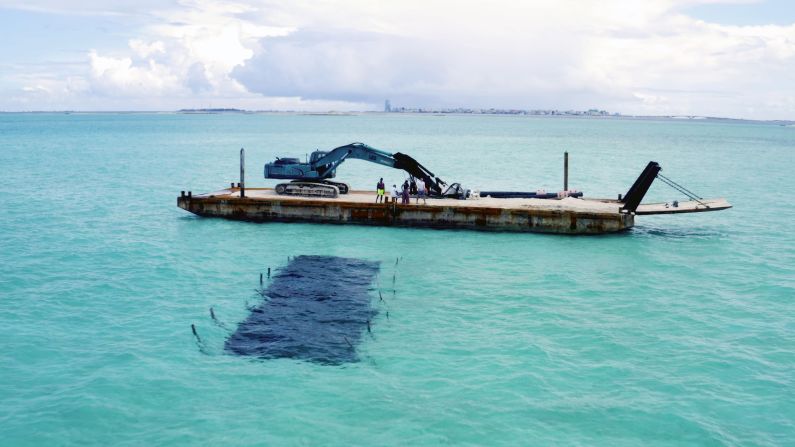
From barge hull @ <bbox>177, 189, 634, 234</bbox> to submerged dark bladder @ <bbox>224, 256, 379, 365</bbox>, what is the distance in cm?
781

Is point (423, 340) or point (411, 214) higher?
point (411, 214)

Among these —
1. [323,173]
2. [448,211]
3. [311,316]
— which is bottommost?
[311,316]

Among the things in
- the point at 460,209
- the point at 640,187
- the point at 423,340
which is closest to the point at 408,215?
the point at 460,209

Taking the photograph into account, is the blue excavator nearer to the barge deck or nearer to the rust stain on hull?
the barge deck

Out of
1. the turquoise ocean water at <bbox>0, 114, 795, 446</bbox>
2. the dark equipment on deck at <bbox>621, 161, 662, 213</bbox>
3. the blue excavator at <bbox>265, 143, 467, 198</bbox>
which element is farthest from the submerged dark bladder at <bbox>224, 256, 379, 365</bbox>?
the dark equipment on deck at <bbox>621, 161, 662, 213</bbox>

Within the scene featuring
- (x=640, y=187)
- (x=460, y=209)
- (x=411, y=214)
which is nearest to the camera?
(x=640, y=187)

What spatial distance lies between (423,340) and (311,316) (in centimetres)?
370

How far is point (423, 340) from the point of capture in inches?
735

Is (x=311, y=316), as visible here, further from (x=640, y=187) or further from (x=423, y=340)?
(x=640, y=187)

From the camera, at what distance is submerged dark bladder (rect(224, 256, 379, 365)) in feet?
57.6

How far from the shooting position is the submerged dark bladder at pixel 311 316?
17564mm

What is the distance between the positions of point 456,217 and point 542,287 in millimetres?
10129

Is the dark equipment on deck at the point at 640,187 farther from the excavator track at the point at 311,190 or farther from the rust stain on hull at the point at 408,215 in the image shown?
the excavator track at the point at 311,190

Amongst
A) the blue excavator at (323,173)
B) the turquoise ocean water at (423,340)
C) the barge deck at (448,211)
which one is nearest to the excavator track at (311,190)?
the blue excavator at (323,173)
